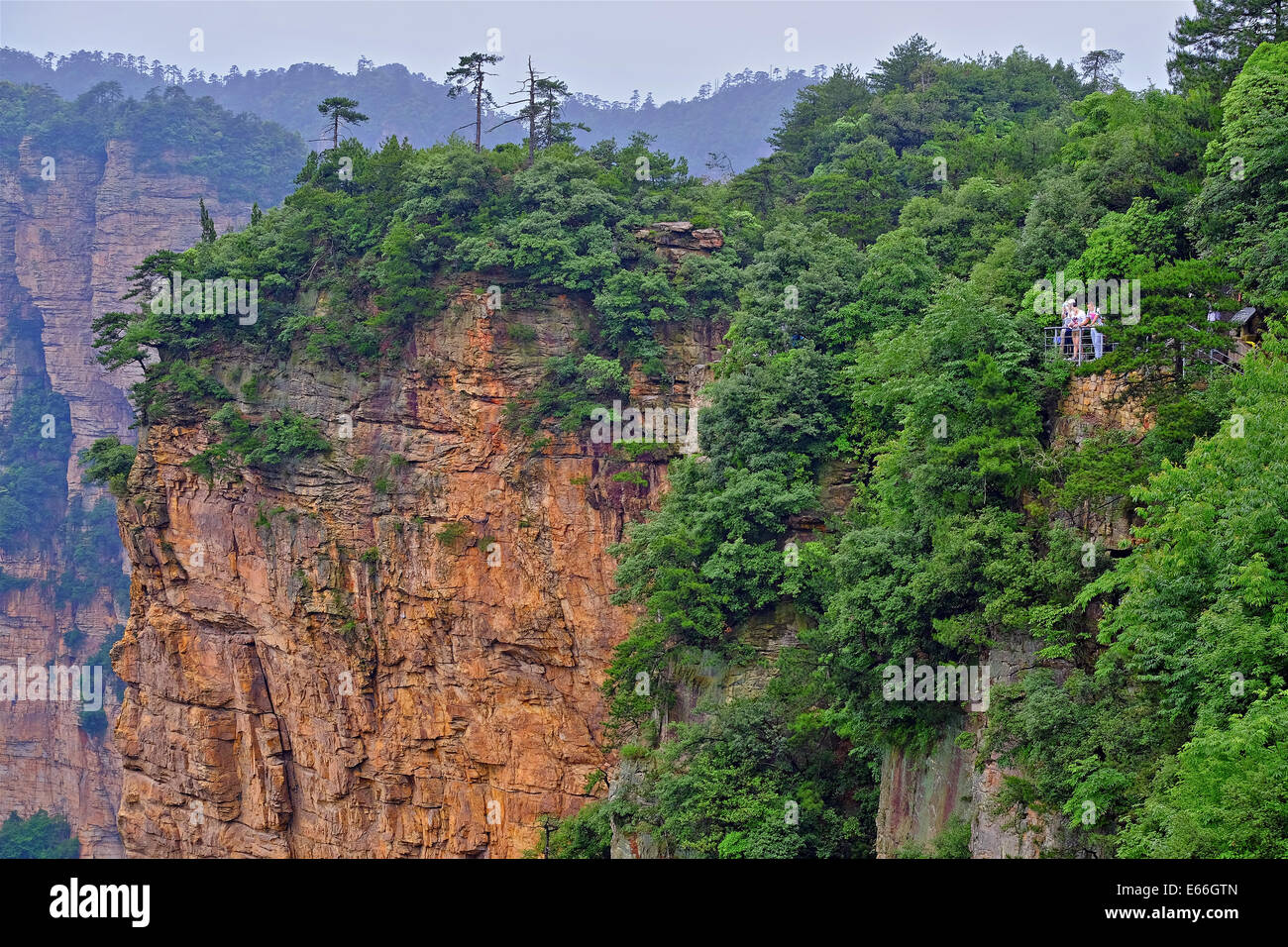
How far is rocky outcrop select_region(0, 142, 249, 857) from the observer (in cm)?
8706

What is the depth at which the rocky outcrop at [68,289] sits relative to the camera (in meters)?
87.1

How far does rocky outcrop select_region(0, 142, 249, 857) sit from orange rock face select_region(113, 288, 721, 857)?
1922 inches

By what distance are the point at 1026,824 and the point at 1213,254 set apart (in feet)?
30.2

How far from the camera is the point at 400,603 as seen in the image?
39500mm

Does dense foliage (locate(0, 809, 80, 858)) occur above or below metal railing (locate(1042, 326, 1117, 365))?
below

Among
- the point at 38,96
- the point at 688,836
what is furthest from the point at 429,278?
the point at 38,96

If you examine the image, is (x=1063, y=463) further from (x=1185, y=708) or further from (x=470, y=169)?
(x=470, y=169)

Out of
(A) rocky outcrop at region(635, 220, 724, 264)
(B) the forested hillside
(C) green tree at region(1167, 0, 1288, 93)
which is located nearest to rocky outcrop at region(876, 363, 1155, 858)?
(B) the forested hillside

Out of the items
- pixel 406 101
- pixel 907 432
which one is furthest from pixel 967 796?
pixel 406 101

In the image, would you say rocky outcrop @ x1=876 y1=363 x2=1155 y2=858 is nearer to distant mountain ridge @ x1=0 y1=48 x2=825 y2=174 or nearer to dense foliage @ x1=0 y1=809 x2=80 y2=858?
dense foliage @ x1=0 y1=809 x2=80 y2=858

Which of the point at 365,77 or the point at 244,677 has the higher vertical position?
the point at 365,77

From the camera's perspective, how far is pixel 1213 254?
789 inches

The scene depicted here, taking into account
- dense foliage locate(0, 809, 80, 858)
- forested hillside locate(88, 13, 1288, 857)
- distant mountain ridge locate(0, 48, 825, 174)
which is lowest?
dense foliage locate(0, 809, 80, 858)

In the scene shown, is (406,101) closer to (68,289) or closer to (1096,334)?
(68,289)
